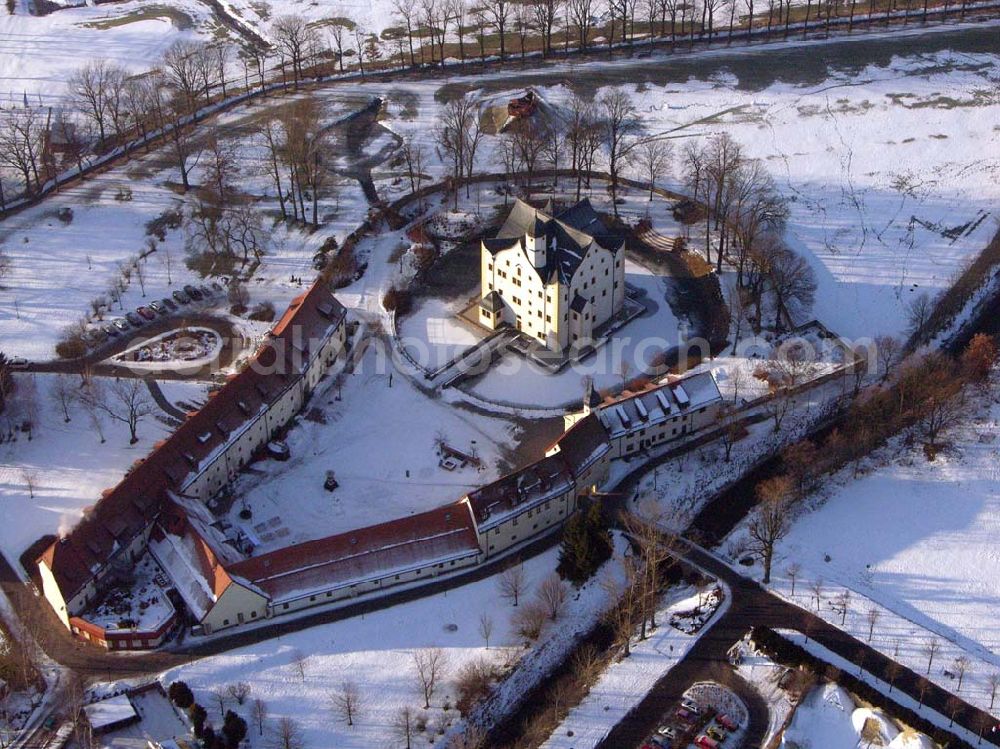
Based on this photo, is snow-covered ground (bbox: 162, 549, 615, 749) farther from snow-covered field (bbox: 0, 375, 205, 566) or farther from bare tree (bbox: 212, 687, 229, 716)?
snow-covered field (bbox: 0, 375, 205, 566)

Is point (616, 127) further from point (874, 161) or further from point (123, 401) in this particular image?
point (123, 401)

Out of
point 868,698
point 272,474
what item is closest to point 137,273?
point 272,474

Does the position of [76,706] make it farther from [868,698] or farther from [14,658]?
[868,698]

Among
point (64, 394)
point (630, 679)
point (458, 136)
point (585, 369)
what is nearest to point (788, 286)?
→ point (585, 369)

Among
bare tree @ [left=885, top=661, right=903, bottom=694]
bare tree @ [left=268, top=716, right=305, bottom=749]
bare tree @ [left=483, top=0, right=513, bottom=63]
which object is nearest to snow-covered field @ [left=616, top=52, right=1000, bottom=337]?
bare tree @ [left=483, top=0, right=513, bottom=63]

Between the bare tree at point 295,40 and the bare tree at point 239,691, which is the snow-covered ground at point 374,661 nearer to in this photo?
the bare tree at point 239,691
